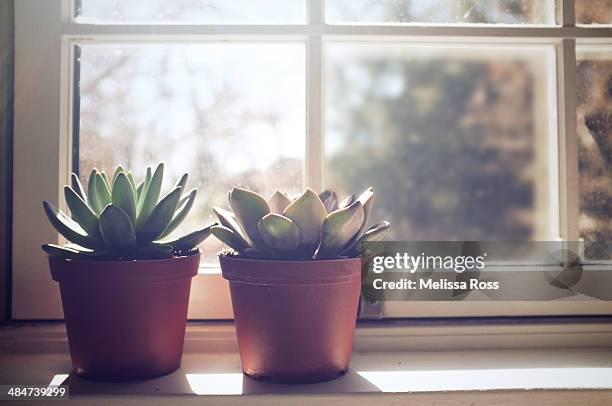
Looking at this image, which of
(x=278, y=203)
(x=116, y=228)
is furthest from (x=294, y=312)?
(x=116, y=228)

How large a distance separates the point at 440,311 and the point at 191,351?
44 centimetres

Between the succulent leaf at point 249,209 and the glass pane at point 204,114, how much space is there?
28cm

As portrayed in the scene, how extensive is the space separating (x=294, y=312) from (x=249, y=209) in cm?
15

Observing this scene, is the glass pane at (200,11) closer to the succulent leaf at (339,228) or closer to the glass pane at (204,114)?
the glass pane at (204,114)

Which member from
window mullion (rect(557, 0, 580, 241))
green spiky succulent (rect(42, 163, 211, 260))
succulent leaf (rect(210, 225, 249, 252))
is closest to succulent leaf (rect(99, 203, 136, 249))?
green spiky succulent (rect(42, 163, 211, 260))

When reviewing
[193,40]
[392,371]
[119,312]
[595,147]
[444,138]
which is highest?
[444,138]

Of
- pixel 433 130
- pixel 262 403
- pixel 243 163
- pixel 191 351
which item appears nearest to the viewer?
pixel 262 403

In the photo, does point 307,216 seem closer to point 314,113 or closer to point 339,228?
point 339,228

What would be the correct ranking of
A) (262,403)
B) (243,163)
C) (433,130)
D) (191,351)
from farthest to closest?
(433,130)
(243,163)
(191,351)
(262,403)

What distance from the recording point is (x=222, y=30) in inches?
36.2

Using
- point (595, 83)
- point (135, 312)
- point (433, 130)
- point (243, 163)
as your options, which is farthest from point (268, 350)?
point (433, 130)

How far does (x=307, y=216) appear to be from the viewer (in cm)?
66

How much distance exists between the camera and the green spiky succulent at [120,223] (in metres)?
0.68

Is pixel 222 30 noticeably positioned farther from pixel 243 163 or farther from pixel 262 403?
pixel 262 403
